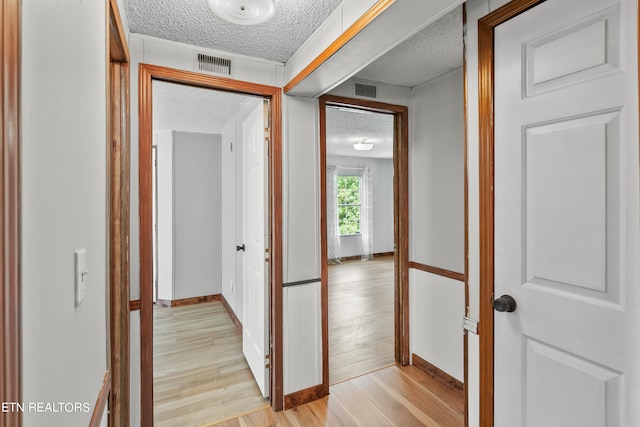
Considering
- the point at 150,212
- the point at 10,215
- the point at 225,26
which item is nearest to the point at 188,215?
the point at 150,212

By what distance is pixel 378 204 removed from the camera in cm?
805

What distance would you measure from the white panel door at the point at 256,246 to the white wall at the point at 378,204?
4968 millimetres

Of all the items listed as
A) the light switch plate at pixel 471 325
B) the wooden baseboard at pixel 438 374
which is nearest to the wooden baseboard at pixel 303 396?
the wooden baseboard at pixel 438 374

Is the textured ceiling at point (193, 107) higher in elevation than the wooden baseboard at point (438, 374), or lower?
higher

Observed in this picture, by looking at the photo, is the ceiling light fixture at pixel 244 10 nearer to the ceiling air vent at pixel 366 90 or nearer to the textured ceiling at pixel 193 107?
the textured ceiling at pixel 193 107

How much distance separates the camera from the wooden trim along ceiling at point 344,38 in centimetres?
124

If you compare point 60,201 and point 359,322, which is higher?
point 60,201

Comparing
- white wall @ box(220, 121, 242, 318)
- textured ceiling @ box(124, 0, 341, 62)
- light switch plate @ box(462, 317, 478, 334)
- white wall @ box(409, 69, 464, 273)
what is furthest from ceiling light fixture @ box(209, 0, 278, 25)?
white wall @ box(220, 121, 242, 318)

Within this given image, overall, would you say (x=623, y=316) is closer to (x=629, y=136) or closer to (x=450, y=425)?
(x=629, y=136)

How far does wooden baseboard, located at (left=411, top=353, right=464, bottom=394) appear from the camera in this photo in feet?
7.77

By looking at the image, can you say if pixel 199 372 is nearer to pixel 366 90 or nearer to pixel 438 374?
pixel 438 374

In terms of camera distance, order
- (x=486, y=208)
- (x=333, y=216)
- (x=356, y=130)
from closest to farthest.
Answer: (x=486, y=208), (x=356, y=130), (x=333, y=216)

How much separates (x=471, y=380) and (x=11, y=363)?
1.57 meters

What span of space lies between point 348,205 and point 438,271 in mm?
5266
